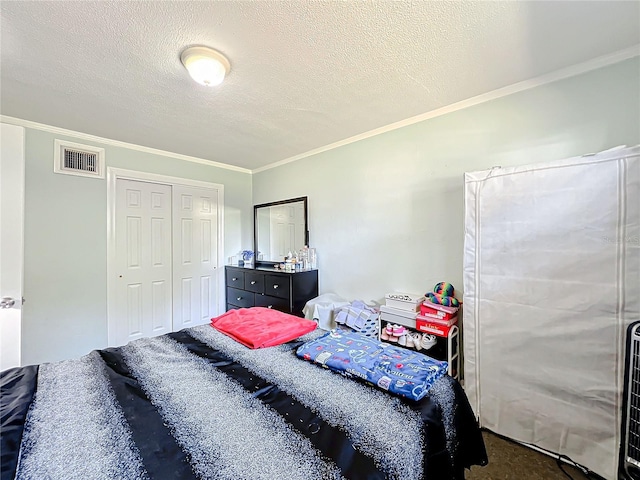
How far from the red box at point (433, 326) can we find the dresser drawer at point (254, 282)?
1.92 metres

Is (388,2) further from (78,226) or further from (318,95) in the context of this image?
(78,226)

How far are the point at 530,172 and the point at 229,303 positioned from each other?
3695 millimetres

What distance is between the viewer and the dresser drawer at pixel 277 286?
3095 mm

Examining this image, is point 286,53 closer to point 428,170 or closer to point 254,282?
point 428,170

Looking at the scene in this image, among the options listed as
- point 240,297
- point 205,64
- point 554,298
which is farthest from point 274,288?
point 554,298

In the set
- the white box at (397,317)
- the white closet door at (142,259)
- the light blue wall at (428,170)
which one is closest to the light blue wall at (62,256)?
the white closet door at (142,259)

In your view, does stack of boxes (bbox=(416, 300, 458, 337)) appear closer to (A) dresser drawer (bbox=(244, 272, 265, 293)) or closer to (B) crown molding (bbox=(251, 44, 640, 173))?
(B) crown molding (bbox=(251, 44, 640, 173))

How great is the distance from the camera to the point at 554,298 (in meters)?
1.59

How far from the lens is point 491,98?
208cm

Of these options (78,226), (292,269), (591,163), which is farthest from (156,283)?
(591,163)

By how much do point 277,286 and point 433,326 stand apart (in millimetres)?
1746

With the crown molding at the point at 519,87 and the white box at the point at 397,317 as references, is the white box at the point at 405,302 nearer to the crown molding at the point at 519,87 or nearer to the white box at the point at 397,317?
the white box at the point at 397,317

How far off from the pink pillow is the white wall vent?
2.26 meters

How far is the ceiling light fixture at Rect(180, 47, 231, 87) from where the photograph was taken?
1575 millimetres
